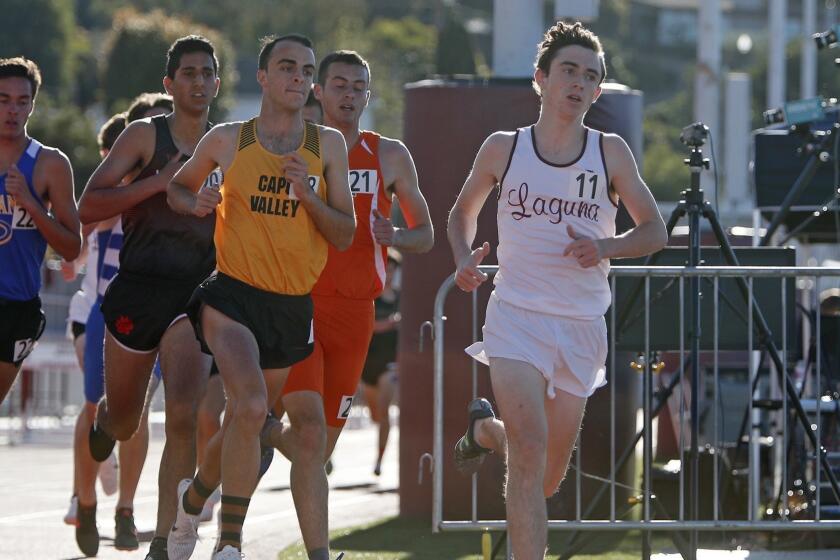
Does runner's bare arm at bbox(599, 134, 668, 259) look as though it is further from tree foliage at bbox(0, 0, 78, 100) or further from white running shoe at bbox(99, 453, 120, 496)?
tree foliage at bbox(0, 0, 78, 100)

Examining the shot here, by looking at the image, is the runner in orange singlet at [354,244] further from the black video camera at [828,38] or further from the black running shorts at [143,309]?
the black video camera at [828,38]

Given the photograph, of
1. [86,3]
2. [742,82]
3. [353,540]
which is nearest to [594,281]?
[353,540]

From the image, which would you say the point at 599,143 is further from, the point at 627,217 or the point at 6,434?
the point at 6,434

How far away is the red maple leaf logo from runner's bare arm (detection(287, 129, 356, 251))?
1.43 m

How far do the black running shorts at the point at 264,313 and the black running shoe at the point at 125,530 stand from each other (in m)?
2.61

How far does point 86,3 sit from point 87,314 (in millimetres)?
129552

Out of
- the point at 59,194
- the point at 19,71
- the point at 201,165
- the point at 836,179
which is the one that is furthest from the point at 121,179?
the point at 836,179

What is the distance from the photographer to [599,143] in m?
7.59

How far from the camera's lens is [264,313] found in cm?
759

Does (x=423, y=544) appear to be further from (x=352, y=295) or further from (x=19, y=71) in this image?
(x=19, y=71)

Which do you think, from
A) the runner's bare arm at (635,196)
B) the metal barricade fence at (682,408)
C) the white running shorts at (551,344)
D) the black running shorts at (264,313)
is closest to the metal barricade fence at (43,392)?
the metal barricade fence at (682,408)

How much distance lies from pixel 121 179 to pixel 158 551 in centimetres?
174

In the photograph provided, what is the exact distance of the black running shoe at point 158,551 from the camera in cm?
820

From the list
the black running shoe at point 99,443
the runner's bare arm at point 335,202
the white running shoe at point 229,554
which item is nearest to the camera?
the white running shoe at point 229,554
